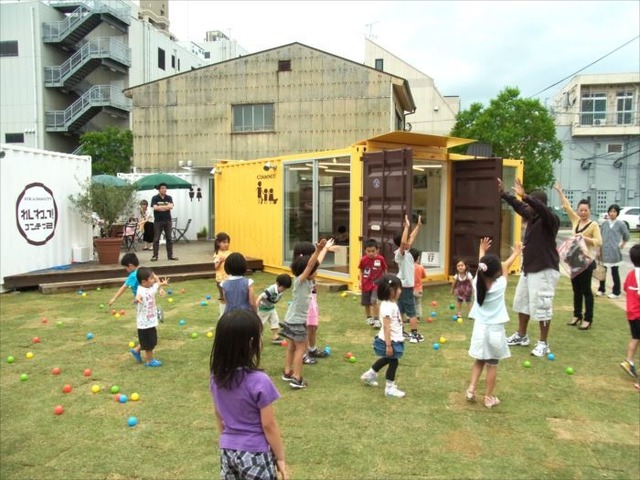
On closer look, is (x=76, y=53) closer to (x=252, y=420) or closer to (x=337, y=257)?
(x=337, y=257)

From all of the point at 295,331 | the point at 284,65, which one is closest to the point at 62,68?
the point at 284,65

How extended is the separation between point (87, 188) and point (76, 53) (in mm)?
28709

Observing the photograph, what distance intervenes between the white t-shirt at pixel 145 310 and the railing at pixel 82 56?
34.9 meters

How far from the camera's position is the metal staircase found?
3572cm

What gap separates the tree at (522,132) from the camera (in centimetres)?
3058

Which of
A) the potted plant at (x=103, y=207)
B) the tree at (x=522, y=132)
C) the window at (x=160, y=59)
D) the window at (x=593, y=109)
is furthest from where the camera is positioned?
the window at (x=160, y=59)

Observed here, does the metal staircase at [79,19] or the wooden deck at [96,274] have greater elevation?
the metal staircase at [79,19]

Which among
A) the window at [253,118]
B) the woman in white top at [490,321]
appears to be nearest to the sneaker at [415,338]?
the woman in white top at [490,321]

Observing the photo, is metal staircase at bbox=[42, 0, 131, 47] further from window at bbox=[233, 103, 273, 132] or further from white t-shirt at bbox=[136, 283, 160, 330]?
white t-shirt at bbox=[136, 283, 160, 330]

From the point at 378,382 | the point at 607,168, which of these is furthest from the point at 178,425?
the point at 607,168

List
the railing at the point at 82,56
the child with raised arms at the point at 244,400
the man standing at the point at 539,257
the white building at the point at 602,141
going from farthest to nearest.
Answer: the white building at the point at 602,141 → the railing at the point at 82,56 → the man standing at the point at 539,257 → the child with raised arms at the point at 244,400

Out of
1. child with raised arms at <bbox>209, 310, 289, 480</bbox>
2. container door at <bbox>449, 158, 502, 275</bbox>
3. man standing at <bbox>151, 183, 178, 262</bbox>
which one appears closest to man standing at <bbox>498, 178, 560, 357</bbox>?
container door at <bbox>449, 158, 502, 275</bbox>

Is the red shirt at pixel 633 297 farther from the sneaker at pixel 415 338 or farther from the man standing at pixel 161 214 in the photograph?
the man standing at pixel 161 214

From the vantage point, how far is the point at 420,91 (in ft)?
143
